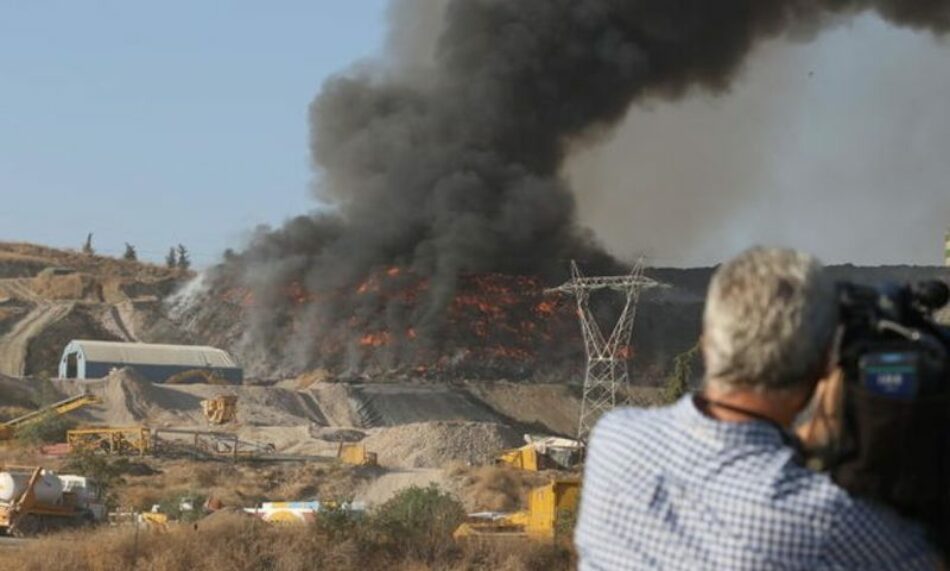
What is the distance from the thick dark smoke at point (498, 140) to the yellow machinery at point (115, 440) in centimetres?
2969

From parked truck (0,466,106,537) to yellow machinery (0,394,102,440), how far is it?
61.4 ft

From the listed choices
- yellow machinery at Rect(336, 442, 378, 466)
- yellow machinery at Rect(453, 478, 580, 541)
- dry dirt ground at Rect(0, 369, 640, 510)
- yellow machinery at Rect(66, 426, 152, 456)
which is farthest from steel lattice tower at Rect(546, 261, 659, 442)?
yellow machinery at Rect(453, 478, 580, 541)

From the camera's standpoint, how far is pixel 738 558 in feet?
8.44

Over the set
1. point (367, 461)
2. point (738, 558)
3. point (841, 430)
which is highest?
point (841, 430)

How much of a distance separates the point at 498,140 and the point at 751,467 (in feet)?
252

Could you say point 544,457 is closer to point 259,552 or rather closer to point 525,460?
point 525,460

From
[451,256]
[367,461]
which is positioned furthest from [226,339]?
[367,461]

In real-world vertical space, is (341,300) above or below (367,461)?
above

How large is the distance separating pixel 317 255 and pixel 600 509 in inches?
3054

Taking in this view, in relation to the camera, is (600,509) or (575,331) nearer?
(600,509)

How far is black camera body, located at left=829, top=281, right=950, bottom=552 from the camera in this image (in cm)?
250

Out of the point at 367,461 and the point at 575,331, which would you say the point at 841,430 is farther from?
the point at 575,331

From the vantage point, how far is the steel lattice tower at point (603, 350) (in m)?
59.1

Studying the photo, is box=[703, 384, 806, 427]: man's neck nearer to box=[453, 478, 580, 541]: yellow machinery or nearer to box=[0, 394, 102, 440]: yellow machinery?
box=[453, 478, 580, 541]: yellow machinery
